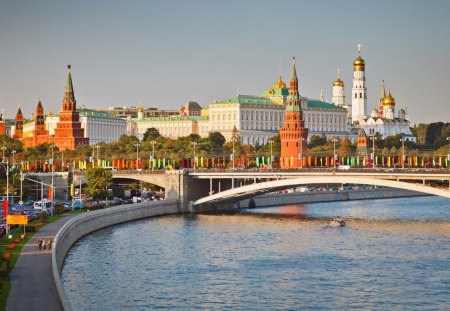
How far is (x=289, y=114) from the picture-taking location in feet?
420

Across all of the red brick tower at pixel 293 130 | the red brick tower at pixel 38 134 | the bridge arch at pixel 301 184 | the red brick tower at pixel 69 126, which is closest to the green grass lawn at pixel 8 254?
the bridge arch at pixel 301 184

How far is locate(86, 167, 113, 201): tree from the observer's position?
8919cm

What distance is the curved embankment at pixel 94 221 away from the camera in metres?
51.3

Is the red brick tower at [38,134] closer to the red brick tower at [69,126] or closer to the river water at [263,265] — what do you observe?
the red brick tower at [69,126]

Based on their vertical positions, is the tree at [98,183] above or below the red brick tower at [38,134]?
below

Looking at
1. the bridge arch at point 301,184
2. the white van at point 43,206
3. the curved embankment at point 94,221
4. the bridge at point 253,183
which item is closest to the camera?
the curved embankment at point 94,221

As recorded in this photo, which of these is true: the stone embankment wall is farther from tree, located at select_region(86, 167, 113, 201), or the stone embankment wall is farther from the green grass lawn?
the green grass lawn

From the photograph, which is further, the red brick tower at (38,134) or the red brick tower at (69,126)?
the red brick tower at (38,134)

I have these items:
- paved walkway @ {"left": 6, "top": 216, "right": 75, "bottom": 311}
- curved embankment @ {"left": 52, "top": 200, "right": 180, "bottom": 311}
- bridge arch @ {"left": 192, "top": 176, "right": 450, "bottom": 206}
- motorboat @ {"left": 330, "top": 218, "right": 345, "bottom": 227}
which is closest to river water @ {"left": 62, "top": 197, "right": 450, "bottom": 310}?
curved embankment @ {"left": 52, "top": 200, "right": 180, "bottom": 311}

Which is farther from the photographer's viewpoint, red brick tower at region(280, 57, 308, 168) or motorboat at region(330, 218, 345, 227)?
red brick tower at region(280, 57, 308, 168)

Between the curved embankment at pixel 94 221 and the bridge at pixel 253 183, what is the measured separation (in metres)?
2.46

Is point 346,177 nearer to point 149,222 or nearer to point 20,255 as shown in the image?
point 149,222

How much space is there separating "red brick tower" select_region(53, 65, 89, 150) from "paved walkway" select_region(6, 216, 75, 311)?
108 metres

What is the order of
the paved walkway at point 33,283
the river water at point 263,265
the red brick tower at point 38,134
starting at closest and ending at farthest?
the paved walkway at point 33,283 → the river water at point 263,265 → the red brick tower at point 38,134
